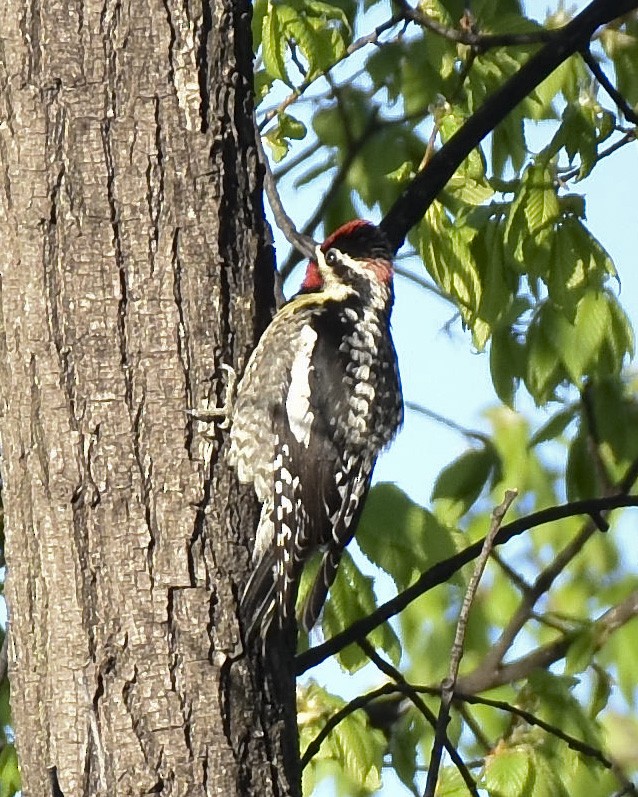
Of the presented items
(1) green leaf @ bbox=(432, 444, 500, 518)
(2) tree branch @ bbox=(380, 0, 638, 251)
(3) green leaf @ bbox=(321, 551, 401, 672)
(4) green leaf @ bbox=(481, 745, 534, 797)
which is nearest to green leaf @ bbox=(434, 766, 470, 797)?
(4) green leaf @ bbox=(481, 745, 534, 797)

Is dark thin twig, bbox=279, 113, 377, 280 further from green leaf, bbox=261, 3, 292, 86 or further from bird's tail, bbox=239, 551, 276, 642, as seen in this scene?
bird's tail, bbox=239, 551, 276, 642

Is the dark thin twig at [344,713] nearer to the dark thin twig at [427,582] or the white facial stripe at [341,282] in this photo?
the dark thin twig at [427,582]

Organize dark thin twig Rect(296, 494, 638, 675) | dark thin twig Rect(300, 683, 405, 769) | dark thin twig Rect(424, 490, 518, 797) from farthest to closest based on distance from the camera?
dark thin twig Rect(300, 683, 405, 769) < dark thin twig Rect(296, 494, 638, 675) < dark thin twig Rect(424, 490, 518, 797)

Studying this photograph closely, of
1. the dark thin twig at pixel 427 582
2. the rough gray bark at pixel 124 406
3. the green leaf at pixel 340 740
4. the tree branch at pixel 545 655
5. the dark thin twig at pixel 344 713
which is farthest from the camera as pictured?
the tree branch at pixel 545 655

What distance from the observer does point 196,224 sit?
7.93 feet

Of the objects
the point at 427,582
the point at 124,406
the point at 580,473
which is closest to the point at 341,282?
the point at 580,473

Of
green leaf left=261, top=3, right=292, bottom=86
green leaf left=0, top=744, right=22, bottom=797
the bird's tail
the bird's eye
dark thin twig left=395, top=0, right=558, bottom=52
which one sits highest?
green leaf left=261, top=3, right=292, bottom=86

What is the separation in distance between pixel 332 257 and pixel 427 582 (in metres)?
1.12

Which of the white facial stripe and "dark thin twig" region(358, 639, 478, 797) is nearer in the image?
"dark thin twig" region(358, 639, 478, 797)

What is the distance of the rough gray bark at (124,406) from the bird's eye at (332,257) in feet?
2.98

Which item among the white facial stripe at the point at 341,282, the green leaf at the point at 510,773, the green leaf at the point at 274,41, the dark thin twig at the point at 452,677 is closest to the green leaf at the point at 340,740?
the green leaf at the point at 510,773

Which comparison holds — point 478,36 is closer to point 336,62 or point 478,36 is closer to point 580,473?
point 336,62

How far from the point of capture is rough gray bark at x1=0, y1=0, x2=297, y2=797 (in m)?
2.21

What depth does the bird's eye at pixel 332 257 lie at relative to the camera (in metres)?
3.40
